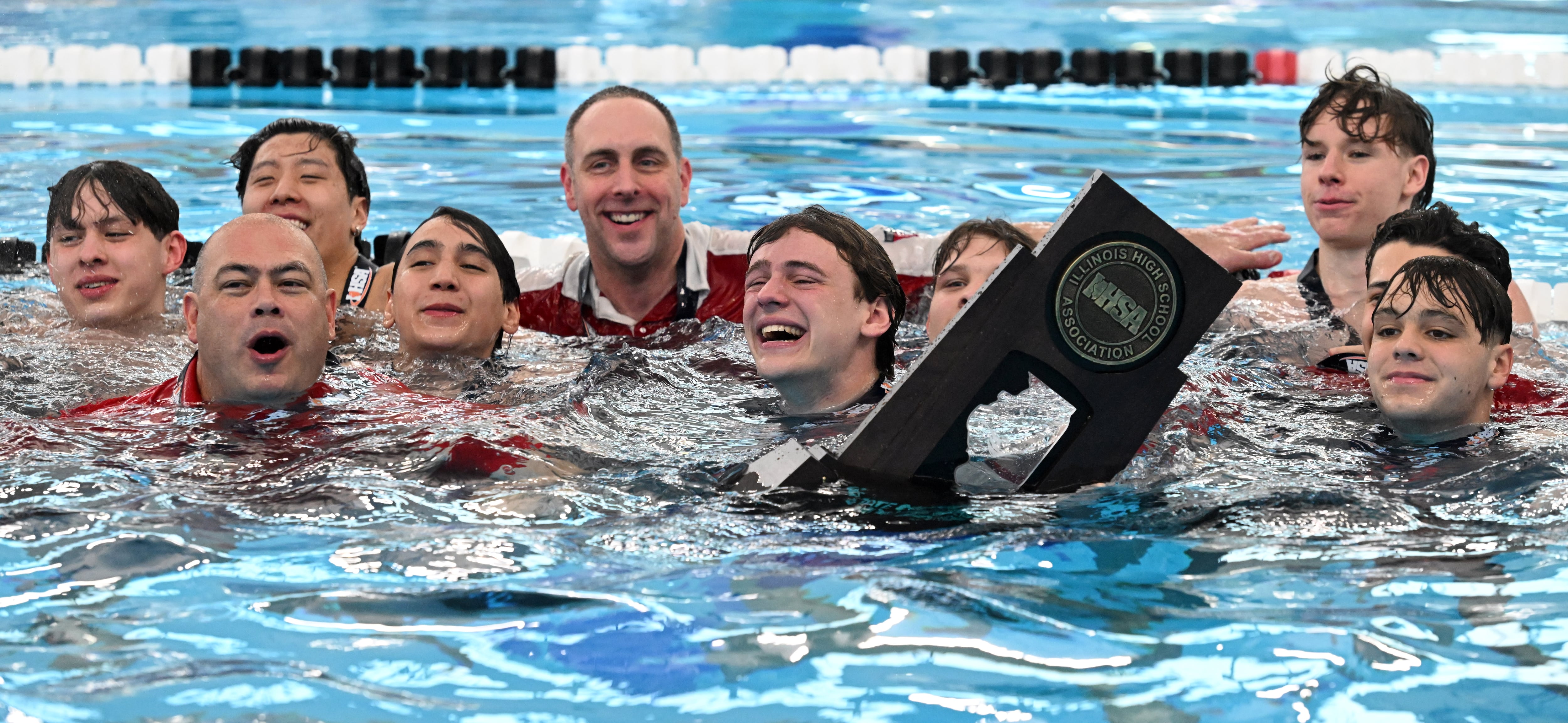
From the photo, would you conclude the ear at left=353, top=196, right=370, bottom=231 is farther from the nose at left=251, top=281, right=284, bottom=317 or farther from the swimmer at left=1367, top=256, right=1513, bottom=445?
the swimmer at left=1367, top=256, right=1513, bottom=445

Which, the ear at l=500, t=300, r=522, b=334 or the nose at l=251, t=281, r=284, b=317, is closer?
the nose at l=251, t=281, r=284, b=317

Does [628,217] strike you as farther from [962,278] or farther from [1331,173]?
[1331,173]

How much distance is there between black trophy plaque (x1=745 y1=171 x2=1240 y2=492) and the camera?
8.37ft

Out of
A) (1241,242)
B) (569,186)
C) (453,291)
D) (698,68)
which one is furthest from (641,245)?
(698,68)

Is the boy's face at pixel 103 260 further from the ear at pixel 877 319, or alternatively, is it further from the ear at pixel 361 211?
the ear at pixel 877 319

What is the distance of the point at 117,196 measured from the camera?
412 cm

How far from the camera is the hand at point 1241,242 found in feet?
15.3

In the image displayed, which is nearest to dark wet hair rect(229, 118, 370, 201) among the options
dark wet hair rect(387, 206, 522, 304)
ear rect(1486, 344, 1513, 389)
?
dark wet hair rect(387, 206, 522, 304)

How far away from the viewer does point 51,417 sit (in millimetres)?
3396

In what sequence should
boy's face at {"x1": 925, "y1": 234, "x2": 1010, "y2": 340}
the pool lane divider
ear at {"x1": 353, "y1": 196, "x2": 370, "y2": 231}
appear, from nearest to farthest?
boy's face at {"x1": 925, "y1": 234, "x2": 1010, "y2": 340} → ear at {"x1": 353, "y1": 196, "x2": 370, "y2": 231} → the pool lane divider

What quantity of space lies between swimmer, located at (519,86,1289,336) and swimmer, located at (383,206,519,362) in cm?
55

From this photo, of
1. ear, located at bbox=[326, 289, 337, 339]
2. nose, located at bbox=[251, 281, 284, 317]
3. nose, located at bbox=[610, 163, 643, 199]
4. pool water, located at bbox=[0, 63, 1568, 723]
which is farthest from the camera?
nose, located at bbox=[610, 163, 643, 199]

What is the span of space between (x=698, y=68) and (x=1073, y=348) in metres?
9.84

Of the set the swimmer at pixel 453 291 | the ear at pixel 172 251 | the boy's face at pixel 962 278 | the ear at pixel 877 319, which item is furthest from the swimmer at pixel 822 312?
the ear at pixel 172 251
